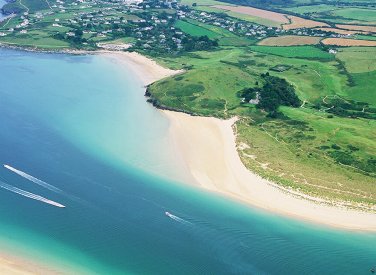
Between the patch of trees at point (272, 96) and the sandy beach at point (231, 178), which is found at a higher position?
the patch of trees at point (272, 96)

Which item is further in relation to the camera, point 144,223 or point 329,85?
point 329,85

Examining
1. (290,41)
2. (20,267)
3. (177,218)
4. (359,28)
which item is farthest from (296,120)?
(359,28)

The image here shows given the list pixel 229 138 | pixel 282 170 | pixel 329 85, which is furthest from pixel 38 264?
pixel 329 85

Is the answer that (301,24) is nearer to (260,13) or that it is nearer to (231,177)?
(260,13)

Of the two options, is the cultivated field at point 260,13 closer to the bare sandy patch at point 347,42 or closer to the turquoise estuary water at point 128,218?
the bare sandy patch at point 347,42

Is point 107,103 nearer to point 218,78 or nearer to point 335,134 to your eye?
point 218,78

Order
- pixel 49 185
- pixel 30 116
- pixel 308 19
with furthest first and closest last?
pixel 308 19 → pixel 30 116 → pixel 49 185

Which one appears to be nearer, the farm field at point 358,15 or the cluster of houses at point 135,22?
the cluster of houses at point 135,22

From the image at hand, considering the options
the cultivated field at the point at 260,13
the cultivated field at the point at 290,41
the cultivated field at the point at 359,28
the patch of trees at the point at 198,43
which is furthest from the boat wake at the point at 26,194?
the cultivated field at the point at 260,13
